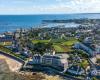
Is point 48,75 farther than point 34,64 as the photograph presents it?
No

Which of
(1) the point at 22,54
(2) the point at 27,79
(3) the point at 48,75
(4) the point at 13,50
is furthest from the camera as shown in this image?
(4) the point at 13,50

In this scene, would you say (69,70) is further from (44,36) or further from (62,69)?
(44,36)

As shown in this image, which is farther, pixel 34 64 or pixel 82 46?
pixel 82 46

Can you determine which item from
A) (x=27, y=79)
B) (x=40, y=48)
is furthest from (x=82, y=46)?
(x=27, y=79)

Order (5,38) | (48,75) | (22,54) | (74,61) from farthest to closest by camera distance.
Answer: (5,38) → (22,54) → (74,61) → (48,75)

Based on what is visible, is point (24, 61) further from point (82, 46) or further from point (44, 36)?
point (44, 36)

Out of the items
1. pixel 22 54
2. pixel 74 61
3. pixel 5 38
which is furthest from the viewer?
pixel 5 38

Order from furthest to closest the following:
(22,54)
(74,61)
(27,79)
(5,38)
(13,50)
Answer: (5,38), (13,50), (22,54), (74,61), (27,79)

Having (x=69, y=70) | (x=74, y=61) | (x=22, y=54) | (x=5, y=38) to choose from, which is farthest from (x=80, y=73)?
(x=5, y=38)
